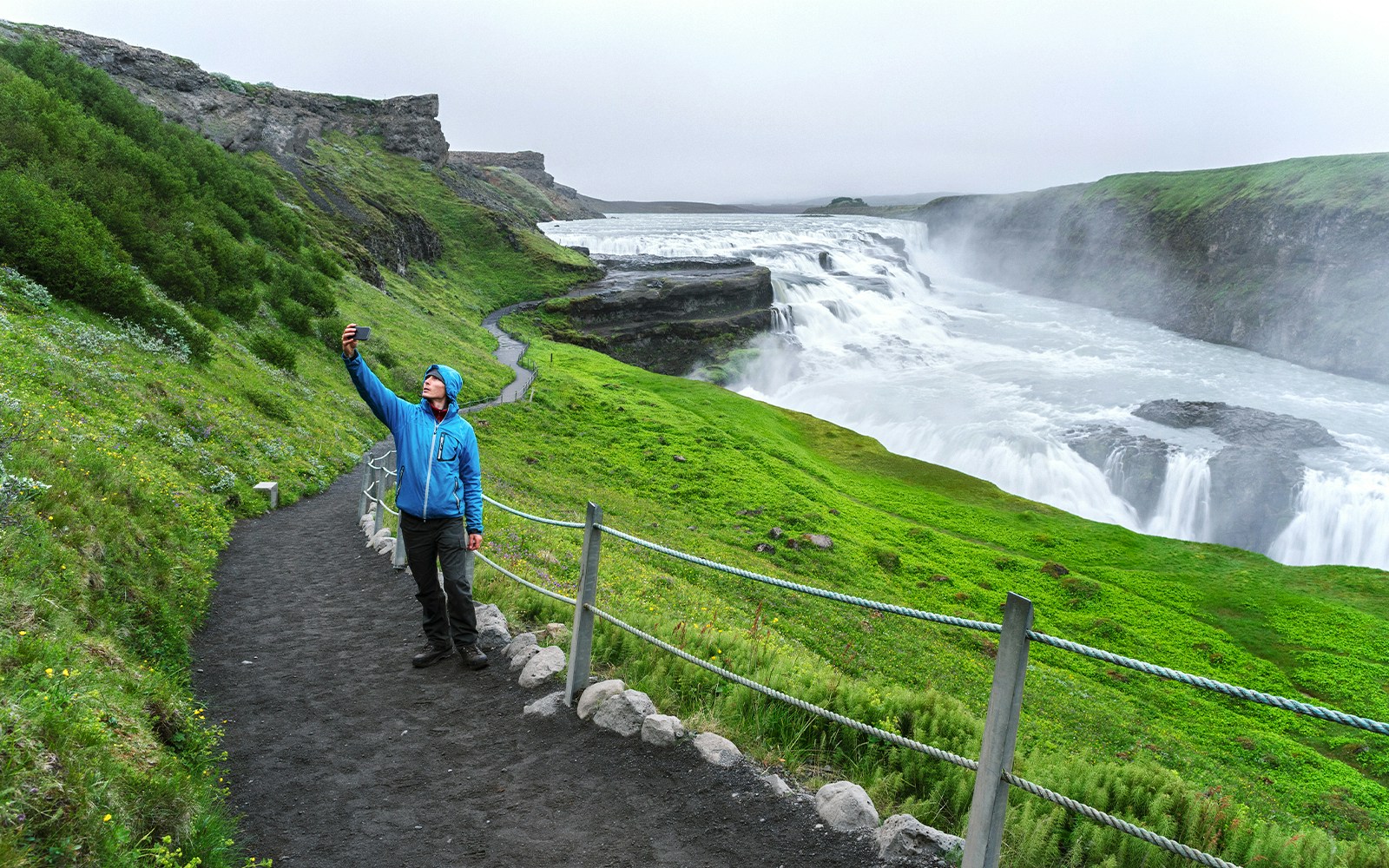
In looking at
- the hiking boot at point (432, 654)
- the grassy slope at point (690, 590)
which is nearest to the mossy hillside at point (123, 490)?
the grassy slope at point (690, 590)

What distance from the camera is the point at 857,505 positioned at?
44.2m

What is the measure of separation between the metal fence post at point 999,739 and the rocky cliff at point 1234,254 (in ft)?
393

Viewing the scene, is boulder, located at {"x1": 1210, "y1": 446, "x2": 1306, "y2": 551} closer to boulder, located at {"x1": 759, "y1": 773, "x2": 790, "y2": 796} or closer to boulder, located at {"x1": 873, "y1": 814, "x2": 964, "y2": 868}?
boulder, located at {"x1": 759, "y1": 773, "x2": 790, "y2": 796}

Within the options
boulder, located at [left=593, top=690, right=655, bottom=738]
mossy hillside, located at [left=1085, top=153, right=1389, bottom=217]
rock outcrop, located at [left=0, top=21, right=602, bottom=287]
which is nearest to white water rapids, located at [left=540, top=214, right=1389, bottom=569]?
mossy hillside, located at [left=1085, top=153, right=1389, bottom=217]

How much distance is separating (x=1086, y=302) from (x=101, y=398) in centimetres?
16023

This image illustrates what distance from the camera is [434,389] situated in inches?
323

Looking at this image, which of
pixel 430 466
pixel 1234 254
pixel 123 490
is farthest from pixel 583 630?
pixel 1234 254

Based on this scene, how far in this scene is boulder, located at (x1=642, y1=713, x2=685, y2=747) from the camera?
22.0 ft

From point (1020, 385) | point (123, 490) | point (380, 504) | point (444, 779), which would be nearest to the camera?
point (444, 779)

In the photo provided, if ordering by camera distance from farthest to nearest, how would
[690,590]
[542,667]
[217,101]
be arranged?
[217,101], [690,590], [542,667]

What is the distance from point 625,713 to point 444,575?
2.70 meters

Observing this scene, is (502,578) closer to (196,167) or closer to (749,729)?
(749,729)

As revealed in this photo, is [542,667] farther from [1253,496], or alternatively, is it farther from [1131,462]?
[1131,462]

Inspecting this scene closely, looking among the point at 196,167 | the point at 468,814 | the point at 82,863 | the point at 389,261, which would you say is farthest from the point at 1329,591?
the point at 389,261
